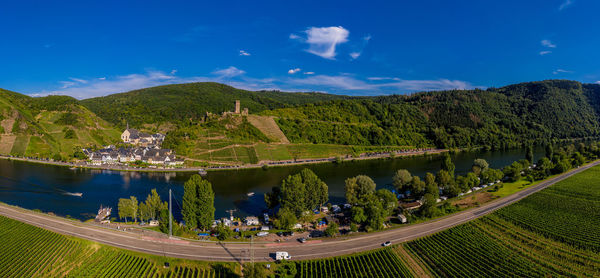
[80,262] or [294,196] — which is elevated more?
[294,196]

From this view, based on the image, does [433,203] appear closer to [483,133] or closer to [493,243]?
[493,243]

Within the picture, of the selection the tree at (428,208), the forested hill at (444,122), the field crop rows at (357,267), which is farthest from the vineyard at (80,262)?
the forested hill at (444,122)

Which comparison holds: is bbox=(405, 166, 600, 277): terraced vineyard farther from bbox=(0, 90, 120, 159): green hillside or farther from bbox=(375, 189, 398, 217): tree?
bbox=(0, 90, 120, 159): green hillside

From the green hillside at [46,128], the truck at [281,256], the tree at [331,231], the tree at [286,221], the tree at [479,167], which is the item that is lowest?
the truck at [281,256]

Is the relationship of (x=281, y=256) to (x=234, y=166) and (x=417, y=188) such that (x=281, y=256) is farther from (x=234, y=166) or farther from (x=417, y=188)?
(x=234, y=166)

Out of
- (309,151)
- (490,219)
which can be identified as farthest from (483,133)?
(490,219)

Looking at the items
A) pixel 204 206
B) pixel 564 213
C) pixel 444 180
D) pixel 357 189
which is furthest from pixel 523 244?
pixel 204 206

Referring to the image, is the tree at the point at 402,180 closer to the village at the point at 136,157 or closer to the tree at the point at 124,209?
the tree at the point at 124,209
